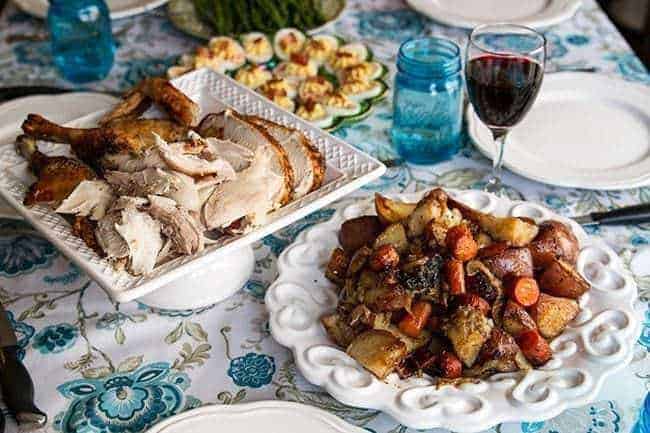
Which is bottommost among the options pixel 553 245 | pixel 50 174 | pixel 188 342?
pixel 188 342

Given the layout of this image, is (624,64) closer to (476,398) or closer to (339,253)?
(339,253)

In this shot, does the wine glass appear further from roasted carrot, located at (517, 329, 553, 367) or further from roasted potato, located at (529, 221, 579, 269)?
roasted carrot, located at (517, 329, 553, 367)

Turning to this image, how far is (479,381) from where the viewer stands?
3.64 feet

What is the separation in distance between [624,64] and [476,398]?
1.15 metres

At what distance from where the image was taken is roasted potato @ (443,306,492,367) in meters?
1.10

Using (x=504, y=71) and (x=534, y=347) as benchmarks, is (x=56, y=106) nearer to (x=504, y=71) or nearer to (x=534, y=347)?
(x=504, y=71)

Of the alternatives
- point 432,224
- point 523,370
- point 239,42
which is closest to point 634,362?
point 523,370

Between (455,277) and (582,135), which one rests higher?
(455,277)

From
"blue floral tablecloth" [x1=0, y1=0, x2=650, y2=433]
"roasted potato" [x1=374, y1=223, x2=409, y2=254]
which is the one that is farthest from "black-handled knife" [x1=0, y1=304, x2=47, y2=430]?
"roasted potato" [x1=374, y1=223, x2=409, y2=254]

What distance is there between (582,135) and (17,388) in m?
1.12

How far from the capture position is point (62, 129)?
4.57ft

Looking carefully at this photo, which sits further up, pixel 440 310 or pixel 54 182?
pixel 54 182

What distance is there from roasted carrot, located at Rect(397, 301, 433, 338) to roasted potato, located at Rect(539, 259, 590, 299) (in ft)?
0.63

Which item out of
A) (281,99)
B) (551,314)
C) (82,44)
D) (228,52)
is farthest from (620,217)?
(82,44)
